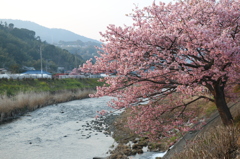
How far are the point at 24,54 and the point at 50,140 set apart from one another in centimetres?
10168

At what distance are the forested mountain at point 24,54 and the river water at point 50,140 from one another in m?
58.3

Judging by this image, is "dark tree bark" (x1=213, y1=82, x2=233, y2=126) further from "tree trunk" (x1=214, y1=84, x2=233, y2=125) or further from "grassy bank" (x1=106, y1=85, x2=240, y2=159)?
"grassy bank" (x1=106, y1=85, x2=240, y2=159)

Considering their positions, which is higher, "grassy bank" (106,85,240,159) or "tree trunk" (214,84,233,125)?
"tree trunk" (214,84,233,125)

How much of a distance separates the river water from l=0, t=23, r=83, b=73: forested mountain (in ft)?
191

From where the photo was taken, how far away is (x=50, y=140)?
50.5 ft

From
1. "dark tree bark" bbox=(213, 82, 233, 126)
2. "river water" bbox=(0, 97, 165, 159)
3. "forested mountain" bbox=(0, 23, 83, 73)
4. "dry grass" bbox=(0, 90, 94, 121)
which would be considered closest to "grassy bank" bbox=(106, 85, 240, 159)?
"dark tree bark" bbox=(213, 82, 233, 126)

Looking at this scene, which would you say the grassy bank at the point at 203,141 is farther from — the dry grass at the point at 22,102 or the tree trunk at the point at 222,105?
the dry grass at the point at 22,102

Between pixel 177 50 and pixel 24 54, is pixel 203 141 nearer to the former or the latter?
pixel 177 50

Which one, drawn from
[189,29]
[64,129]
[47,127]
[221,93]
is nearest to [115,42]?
[189,29]

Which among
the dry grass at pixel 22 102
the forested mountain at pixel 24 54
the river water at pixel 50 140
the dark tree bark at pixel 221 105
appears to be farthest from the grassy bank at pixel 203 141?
the forested mountain at pixel 24 54

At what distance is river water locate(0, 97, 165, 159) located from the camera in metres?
12.7

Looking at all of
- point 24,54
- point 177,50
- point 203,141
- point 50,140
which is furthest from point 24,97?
point 24,54

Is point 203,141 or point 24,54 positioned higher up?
point 24,54

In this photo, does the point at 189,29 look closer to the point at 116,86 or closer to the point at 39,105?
the point at 116,86
